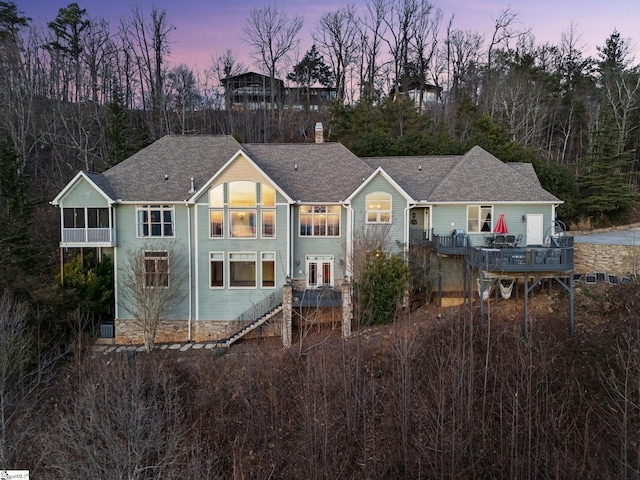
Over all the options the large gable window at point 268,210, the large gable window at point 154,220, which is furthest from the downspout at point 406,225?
the large gable window at point 154,220

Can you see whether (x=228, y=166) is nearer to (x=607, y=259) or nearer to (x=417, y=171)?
(x=417, y=171)

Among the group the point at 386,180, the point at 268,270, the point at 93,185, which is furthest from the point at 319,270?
the point at 93,185

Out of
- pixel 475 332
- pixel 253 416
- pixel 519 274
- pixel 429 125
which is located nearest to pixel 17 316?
pixel 253 416

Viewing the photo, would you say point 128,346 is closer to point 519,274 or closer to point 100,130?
point 519,274

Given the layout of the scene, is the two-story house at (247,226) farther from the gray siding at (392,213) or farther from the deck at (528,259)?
the deck at (528,259)

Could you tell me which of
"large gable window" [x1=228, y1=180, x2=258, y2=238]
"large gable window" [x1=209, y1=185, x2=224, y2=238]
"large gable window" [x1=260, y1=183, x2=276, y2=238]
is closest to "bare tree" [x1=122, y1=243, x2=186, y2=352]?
"large gable window" [x1=209, y1=185, x2=224, y2=238]

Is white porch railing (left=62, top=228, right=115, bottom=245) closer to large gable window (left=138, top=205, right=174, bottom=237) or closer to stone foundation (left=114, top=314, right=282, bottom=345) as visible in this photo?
large gable window (left=138, top=205, right=174, bottom=237)

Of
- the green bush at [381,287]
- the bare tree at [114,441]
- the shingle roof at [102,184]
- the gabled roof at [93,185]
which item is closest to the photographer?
the bare tree at [114,441]
